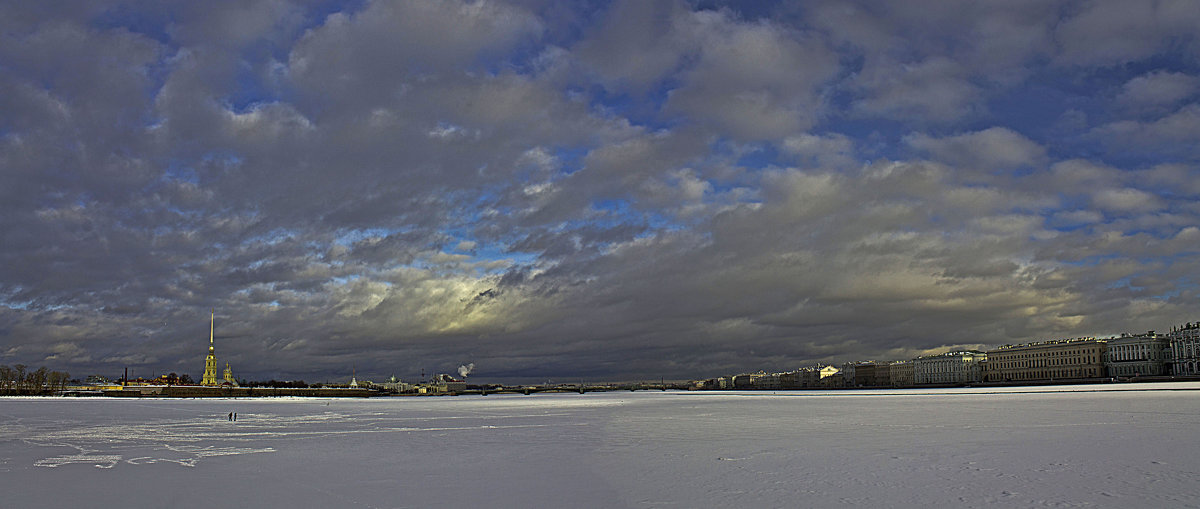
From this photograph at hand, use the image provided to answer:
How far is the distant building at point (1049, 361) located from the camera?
164250mm

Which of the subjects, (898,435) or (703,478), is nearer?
(703,478)

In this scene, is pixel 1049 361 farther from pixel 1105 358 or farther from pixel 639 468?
pixel 639 468

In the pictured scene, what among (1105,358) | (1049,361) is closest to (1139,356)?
(1105,358)

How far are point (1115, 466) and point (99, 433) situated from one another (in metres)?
37.4

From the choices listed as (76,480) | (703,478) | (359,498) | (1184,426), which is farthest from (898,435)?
(76,480)

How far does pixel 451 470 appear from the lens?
1964 centimetres

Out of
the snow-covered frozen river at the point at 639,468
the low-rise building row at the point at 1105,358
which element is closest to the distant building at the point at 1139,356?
the low-rise building row at the point at 1105,358

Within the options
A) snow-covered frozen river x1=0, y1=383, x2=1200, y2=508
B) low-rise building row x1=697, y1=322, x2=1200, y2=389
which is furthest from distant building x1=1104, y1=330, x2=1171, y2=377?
snow-covered frozen river x1=0, y1=383, x2=1200, y2=508

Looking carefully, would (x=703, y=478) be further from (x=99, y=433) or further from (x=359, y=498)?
(x=99, y=433)

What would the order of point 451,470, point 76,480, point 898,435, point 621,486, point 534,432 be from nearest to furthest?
point 621,486
point 76,480
point 451,470
point 898,435
point 534,432

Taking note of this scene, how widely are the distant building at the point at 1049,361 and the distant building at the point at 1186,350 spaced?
686 inches

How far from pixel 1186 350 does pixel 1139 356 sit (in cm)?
1368

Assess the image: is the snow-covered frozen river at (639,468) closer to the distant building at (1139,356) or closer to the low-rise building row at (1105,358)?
the low-rise building row at (1105,358)

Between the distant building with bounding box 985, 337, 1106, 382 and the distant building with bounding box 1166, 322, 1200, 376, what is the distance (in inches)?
686
